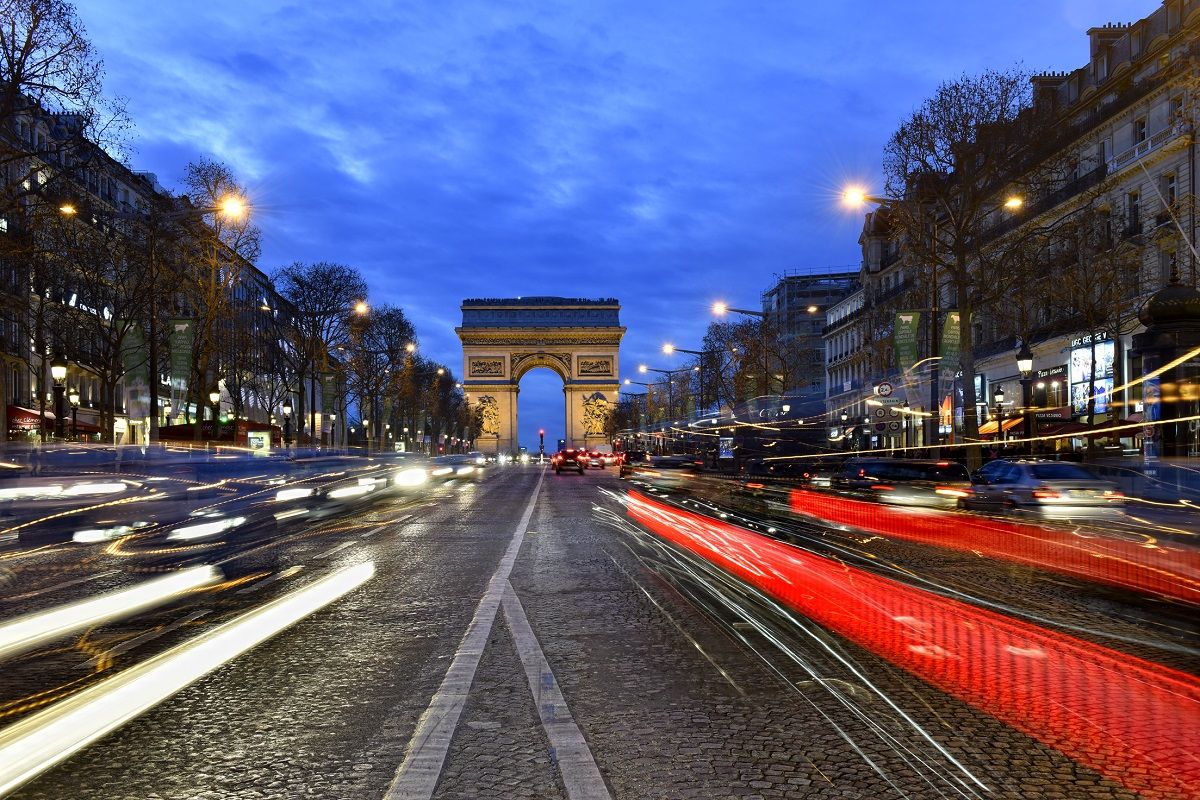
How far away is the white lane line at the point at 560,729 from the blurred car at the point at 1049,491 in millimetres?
13905

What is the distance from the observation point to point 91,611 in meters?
8.59

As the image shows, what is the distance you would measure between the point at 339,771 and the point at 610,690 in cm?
183

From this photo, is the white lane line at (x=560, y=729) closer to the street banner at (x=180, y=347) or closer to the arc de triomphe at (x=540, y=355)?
the street banner at (x=180, y=347)

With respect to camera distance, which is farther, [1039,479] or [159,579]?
→ [1039,479]

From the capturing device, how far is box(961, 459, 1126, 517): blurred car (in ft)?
60.4

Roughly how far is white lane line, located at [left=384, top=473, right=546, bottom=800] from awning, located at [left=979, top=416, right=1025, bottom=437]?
40.7 meters

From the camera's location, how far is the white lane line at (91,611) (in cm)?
733

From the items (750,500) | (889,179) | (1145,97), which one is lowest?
(750,500)

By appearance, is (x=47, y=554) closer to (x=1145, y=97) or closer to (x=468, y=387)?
(x=1145, y=97)

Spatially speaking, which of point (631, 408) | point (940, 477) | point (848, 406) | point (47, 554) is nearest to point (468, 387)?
point (631, 408)

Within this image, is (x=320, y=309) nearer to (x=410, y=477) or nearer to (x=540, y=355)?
(x=410, y=477)

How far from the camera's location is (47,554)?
13688mm

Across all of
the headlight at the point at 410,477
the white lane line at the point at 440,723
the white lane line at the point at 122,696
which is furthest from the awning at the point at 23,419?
the white lane line at the point at 440,723

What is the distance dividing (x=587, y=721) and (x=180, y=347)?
114ft
